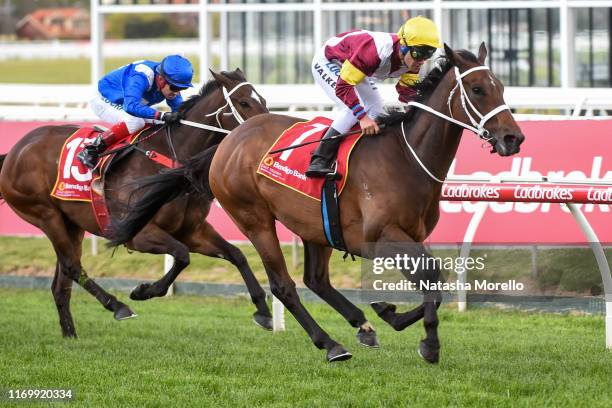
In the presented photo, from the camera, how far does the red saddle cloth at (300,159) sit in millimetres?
6078

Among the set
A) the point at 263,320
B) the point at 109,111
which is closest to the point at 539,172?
the point at 263,320

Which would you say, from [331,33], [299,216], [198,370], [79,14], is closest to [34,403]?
[198,370]

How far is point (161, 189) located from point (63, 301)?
1203mm

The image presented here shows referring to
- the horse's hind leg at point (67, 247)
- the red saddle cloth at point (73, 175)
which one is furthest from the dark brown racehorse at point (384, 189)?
the horse's hind leg at point (67, 247)

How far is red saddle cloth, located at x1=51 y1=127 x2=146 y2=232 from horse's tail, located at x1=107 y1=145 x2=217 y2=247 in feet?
1.80

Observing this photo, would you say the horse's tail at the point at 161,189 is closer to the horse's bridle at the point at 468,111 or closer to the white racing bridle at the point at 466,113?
the white racing bridle at the point at 466,113

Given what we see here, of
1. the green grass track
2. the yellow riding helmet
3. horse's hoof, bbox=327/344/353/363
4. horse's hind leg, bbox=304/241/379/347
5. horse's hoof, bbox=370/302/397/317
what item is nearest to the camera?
the green grass track

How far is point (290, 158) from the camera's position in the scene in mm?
6281

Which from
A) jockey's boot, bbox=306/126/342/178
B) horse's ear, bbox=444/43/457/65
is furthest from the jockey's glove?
horse's ear, bbox=444/43/457/65

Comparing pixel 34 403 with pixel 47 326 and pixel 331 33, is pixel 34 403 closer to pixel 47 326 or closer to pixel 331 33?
pixel 47 326

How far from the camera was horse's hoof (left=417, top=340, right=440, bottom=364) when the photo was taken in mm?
5848

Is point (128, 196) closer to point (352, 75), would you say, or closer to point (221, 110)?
point (221, 110)

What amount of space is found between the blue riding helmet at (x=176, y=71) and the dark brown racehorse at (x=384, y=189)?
85cm

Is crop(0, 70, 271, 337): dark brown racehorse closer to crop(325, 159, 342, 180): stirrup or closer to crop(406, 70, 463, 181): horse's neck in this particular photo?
crop(325, 159, 342, 180): stirrup
